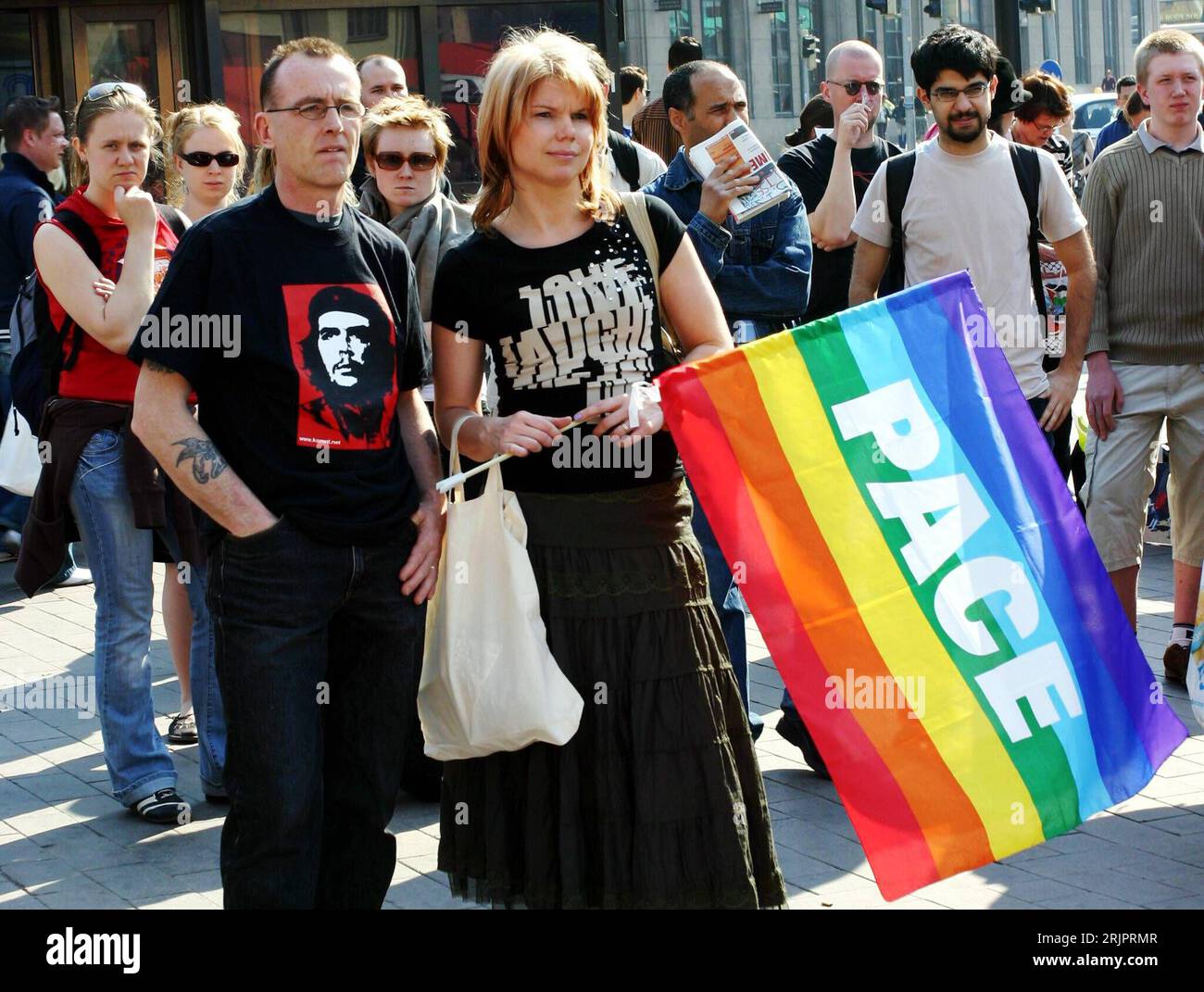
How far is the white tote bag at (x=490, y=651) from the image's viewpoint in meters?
3.75

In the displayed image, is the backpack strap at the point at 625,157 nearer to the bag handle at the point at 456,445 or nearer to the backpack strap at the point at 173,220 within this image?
the backpack strap at the point at 173,220

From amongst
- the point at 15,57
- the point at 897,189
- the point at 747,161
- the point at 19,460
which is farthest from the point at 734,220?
the point at 15,57

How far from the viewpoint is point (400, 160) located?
5.51 m

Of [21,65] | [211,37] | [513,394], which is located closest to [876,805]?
[513,394]

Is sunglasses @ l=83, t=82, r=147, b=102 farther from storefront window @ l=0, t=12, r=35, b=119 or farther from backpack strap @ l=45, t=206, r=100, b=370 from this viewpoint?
storefront window @ l=0, t=12, r=35, b=119

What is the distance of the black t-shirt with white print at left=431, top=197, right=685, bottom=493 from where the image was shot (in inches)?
153

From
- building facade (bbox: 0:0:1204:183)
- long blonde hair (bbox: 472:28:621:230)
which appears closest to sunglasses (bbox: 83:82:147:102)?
long blonde hair (bbox: 472:28:621:230)

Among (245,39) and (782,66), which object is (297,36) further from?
(782,66)

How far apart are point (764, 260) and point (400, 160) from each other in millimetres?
1211

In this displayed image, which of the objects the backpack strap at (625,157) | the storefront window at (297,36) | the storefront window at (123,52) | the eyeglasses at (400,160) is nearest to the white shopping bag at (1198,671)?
the eyeglasses at (400,160)

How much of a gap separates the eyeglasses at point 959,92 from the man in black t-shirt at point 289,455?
8.51 feet

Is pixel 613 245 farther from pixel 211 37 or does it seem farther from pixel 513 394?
pixel 211 37

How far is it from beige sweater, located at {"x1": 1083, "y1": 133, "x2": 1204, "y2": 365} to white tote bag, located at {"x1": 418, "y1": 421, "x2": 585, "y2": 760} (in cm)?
363

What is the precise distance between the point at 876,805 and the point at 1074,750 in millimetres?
479
